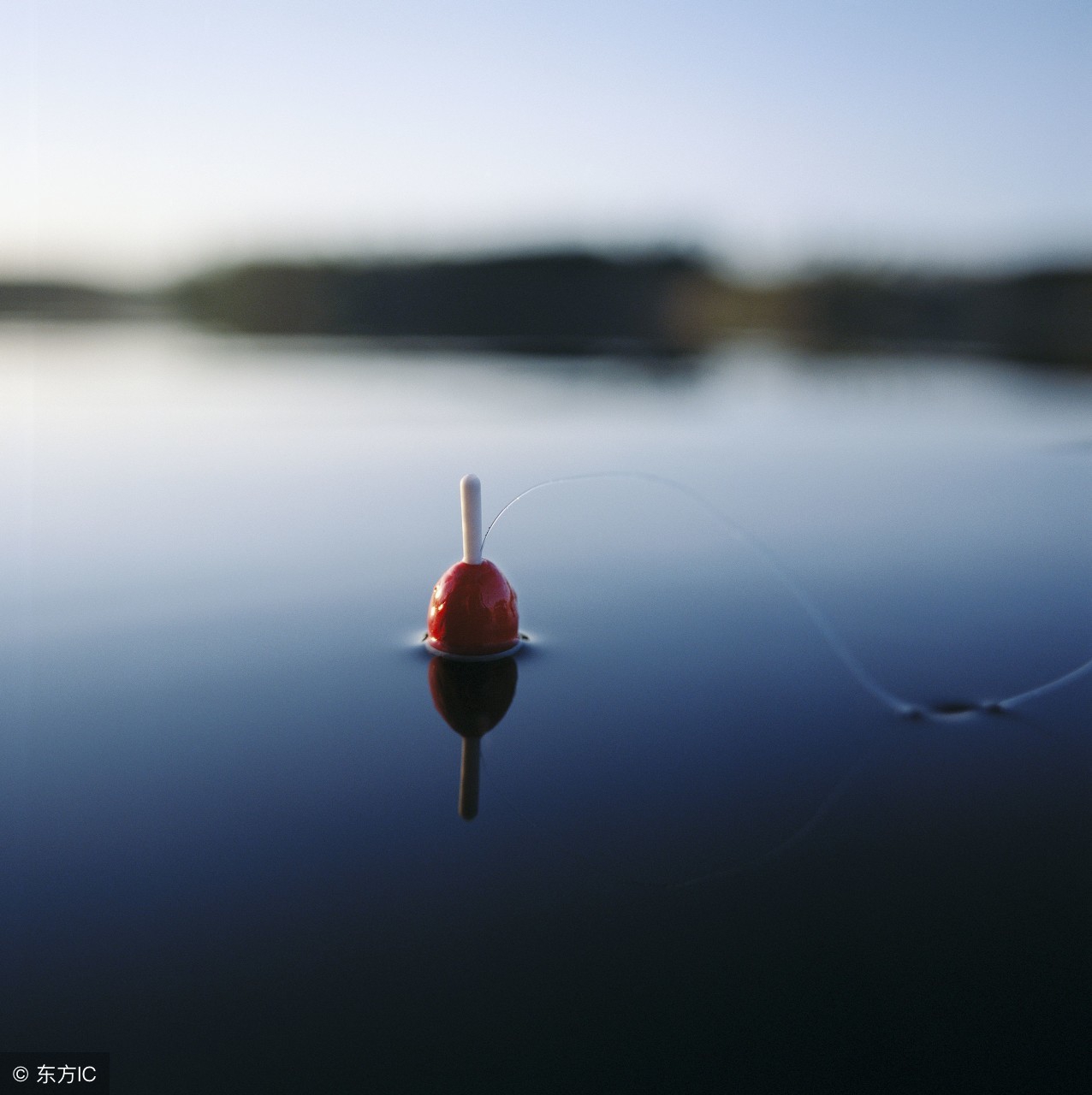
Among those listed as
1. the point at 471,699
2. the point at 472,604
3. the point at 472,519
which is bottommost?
the point at 471,699

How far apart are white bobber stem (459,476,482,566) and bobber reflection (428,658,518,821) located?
26 cm

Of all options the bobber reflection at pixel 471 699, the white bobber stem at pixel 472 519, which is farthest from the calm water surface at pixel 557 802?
the white bobber stem at pixel 472 519

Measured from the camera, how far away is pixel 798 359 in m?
13.1

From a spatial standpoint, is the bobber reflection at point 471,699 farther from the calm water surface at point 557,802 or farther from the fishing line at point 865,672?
the fishing line at point 865,672

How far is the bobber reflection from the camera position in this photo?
6.21 feet

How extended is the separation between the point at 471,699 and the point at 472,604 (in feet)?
0.91

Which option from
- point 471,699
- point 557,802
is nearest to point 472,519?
point 471,699

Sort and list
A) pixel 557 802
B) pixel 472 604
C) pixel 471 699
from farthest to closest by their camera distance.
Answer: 1. pixel 472 604
2. pixel 471 699
3. pixel 557 802

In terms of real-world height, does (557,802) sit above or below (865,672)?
below

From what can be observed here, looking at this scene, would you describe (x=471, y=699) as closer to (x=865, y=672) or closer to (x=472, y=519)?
(x=472, y=519)

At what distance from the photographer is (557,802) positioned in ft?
5.82

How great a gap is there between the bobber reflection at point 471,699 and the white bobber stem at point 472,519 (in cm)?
26

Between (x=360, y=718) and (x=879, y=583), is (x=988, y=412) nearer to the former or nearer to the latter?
(x=879, y=583)

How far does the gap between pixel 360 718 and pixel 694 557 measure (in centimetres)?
169
